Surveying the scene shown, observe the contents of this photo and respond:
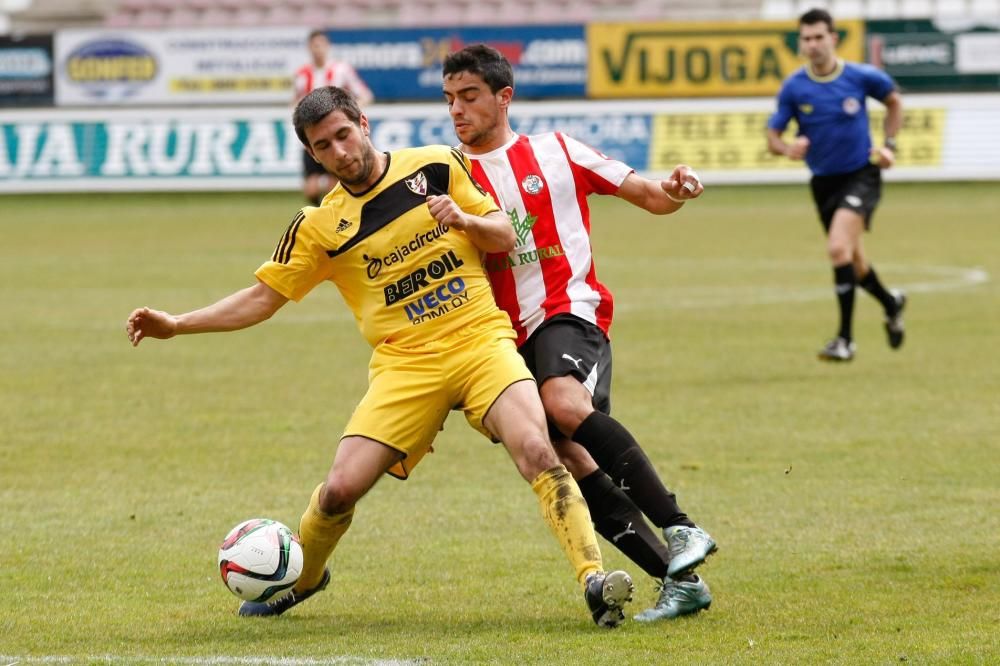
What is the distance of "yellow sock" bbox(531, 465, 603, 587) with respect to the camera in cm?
528

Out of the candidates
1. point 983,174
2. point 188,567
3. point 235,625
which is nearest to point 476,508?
point 188,567

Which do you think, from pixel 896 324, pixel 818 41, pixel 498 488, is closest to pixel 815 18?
pixel 818 41

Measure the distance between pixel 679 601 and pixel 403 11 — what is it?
32.2 metres

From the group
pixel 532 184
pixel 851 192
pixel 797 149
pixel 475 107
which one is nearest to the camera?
pixel 475 107

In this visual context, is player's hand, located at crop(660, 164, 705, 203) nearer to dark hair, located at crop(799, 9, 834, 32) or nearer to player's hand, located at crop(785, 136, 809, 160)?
player's hand, located at crop(785, 136, 809, 160)

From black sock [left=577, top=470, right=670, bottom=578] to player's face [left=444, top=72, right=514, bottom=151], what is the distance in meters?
1.32

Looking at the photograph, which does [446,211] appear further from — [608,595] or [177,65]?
[177,65]

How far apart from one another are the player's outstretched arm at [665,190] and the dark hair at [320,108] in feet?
3.24

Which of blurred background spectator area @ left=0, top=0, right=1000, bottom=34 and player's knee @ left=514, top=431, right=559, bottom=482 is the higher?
blurred background spectator area @ left=0, top=0, right=1000, bottom=34

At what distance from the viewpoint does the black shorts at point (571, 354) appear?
578 centimetres

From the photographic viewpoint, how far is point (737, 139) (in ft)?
92.0

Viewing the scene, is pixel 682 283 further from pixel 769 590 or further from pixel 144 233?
pixel 769 590

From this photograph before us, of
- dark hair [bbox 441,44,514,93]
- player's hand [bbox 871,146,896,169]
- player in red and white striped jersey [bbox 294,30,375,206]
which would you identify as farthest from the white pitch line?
player in red and white striped jersey [bbox 294,30,375,206]

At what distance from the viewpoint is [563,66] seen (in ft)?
103
